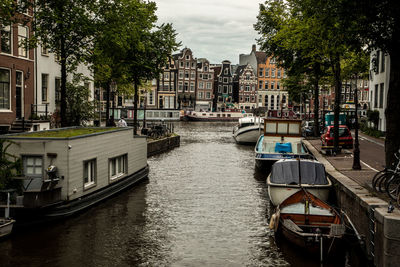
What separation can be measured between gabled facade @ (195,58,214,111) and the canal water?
291ft

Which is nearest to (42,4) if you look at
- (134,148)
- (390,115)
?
(134,148)

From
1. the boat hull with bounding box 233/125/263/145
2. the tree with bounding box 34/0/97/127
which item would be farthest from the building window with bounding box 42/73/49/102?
the boat hull with bounding box 233/125/263/145

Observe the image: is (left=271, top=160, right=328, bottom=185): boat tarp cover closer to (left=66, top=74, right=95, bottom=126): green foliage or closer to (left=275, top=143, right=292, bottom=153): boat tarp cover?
(left=275, top=143, right=292, bottom=153): boat tarp cover

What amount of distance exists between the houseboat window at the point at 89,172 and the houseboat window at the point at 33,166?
206 centimetres

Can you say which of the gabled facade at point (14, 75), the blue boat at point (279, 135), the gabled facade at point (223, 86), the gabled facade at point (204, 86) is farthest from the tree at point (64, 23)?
the gabled facade at point (223, 86)

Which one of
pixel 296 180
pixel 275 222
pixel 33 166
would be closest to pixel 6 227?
pixel 33 166

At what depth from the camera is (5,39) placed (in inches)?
1112

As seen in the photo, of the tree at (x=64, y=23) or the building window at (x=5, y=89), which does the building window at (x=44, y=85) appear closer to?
the building window at (x=5, y=89)

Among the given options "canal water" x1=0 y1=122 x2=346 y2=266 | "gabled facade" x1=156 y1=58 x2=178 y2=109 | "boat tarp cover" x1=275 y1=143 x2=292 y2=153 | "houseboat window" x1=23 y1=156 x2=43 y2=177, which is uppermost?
"gabled facade" x1=156 y1=58 x2=178 y2=109

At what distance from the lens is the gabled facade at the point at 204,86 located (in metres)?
113

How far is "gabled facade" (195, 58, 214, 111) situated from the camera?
370ft

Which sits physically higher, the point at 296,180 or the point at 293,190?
the point at 296,180

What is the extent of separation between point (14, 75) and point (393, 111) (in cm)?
2339

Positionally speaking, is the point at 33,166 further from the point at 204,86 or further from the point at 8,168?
the point at 204,86
